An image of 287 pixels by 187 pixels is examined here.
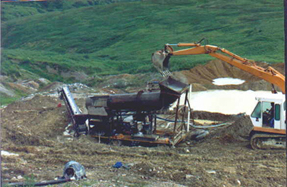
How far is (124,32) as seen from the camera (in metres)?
47.0

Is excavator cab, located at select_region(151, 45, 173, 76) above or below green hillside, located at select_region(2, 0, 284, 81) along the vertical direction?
above

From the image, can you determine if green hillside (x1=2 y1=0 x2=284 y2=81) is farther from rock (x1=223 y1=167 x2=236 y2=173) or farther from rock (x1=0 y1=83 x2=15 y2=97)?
rock (x1=223 y1=167 x2=236 y2=173)

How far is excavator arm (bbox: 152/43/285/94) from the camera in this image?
11297 mm

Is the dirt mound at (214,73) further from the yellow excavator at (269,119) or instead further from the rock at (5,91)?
the rock at (5,91)

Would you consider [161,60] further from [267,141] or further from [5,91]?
[5,91]

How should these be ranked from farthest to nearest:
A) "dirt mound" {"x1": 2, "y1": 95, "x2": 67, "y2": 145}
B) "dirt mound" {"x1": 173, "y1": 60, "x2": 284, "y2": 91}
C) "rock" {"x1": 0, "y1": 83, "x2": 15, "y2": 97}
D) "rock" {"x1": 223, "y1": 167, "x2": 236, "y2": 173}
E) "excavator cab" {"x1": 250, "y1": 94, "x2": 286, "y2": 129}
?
"rock" {"x1": 0, "y1": 83, "x2": 15, "y2": 97} → "dirt mound" {"x1": 173, "y1": 60, "x2": 284, "y2": 91} → "dirt mound" {"x1": 2, "y1": 95, "x2": 67, "y2": 145} → "excavator cab" {"x1": 250, "y1": 94, "x2": 286, "y2": 129} → "rock" {"x1": 223, "y1": 167, "x2": 236, "y2": 173}

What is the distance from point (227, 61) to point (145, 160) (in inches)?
165

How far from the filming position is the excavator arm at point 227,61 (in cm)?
1130

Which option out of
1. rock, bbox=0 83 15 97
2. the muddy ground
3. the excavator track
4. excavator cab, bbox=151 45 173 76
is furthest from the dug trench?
rock, bbox=0 83 15 97

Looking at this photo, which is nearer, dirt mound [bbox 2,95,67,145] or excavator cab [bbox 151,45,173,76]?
dirt mound [bbox 2,95,67,145]

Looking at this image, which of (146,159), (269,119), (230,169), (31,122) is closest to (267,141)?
(269,119)

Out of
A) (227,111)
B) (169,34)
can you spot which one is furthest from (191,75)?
(169,34)

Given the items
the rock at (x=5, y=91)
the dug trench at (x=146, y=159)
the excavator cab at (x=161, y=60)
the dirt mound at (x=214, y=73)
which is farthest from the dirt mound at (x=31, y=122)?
the dirt mound at (x=214, y=73)

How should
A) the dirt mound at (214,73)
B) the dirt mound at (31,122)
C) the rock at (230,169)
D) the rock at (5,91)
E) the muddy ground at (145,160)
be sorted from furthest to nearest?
the rock at (5,91)
the dirt mound at (214,73)
the dirt mound at (31,122)
the rock at (230,169)
the muddy ground at (145,160)
